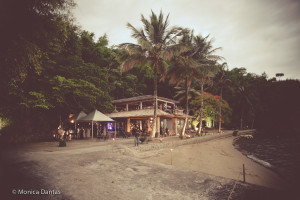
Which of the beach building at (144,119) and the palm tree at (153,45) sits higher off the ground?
the palm tree at (153,45)

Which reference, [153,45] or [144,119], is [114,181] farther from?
[144,119]

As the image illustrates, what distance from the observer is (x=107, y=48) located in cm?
3253

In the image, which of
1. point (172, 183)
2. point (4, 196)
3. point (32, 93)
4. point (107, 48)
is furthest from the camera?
point (107, 48)

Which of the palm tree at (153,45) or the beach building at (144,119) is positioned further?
the beach building at (144,119)

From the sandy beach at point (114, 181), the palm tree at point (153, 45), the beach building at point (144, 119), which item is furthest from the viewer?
the beach building at point (144, 119)

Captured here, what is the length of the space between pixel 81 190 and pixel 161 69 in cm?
1417

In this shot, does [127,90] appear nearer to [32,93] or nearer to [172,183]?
[32,93]

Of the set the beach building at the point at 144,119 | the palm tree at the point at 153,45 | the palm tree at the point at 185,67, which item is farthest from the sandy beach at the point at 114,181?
the beach building at the point at 144,119

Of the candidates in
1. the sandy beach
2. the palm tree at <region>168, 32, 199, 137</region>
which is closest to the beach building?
the palm tree at <region>168, 32, 199, 137</region>

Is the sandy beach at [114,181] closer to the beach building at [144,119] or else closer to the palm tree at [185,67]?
the palm tree at [185,67]

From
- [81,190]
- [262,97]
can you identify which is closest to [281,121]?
[262,97]

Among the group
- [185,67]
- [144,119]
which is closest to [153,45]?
[185,67]

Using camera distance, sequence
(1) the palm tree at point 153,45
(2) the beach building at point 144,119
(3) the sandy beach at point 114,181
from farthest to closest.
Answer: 1. (2) the beach building at point 144,119
2. (1) the palm tree at point 153,45
3. (3) the sandy beach at point 114,181

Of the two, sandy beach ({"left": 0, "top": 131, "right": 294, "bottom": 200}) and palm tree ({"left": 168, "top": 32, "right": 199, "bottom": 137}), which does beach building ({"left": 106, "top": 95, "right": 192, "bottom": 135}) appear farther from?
sandy beach ({"left": 0, "top": 131, "right": 294, "bottom": 200})
